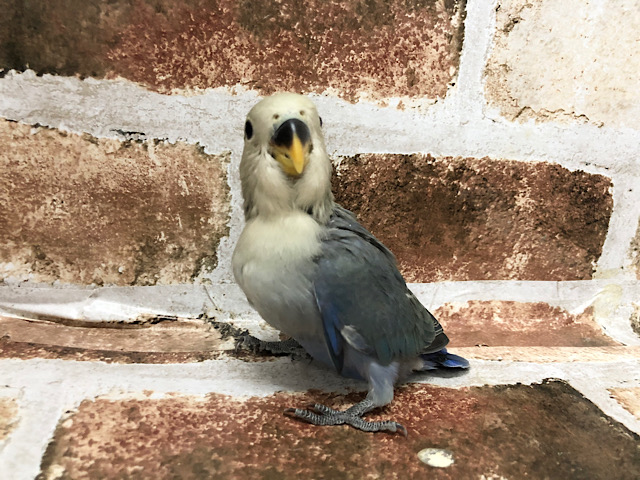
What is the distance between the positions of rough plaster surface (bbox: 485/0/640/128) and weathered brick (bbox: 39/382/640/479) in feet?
1.32

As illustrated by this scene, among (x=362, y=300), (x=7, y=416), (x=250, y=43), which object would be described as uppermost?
(x=250, y=43)

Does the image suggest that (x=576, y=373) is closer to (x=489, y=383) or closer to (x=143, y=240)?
(x=489, y=383)

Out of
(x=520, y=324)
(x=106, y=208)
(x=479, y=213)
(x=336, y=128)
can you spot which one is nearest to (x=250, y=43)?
(x=336, y=128)

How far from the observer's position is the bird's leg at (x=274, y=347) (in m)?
0.65

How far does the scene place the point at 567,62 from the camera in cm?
71

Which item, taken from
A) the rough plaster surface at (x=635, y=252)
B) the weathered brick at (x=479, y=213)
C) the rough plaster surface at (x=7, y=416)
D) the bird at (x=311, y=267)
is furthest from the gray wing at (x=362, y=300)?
the rough plaster surface at (x=635, y=252)

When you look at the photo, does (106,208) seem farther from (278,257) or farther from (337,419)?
(337,419)

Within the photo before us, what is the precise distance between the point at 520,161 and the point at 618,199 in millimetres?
166

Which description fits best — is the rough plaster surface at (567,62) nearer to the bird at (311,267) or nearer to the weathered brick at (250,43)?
the weathered brick at (250,43)

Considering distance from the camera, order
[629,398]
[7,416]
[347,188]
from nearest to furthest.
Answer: [7,416] → [629,398] → [347,188]

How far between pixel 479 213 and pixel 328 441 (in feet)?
1.34

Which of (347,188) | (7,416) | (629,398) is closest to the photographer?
(7,416)

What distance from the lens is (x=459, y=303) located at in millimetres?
764

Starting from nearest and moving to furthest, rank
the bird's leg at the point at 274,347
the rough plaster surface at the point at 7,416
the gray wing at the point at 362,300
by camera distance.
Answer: the rough plaster surface at the point at 7,416
the gray wing at the point at 362,300
the bird's leg at the point at 274,347
